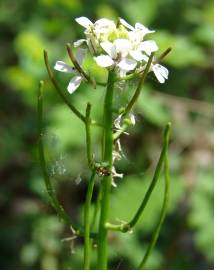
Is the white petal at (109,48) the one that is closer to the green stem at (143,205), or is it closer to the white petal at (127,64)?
the white petal at (127,64)

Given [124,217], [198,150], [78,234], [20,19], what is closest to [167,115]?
[198,150]

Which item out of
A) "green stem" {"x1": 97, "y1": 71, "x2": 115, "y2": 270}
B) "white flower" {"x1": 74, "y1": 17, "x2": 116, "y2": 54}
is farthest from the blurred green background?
"white flower" {"x1": 74, "y1": 17, "x2": 116, "y2": 54}

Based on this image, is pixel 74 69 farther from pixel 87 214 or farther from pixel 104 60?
pixel 87 214

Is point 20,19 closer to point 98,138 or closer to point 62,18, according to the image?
point 62,18

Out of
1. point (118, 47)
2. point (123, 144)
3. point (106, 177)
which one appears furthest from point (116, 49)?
point (123, 144)

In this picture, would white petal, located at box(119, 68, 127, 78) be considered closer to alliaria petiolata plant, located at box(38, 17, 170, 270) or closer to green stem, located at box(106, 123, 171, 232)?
alliaria petiolata plant, located at box(38, 17, 170, 270)

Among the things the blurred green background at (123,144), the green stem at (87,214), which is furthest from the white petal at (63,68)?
the blurred green background at (123,144)

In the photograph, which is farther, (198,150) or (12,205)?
(12,205)
